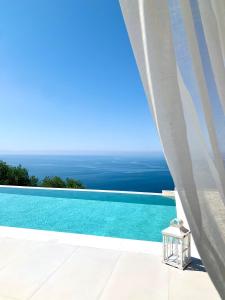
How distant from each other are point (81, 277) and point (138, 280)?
0.53 metres

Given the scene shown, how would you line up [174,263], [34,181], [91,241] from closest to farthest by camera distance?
[174,263] < [91,241] < [34,181]

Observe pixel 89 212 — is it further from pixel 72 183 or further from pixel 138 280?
pixel 72 183

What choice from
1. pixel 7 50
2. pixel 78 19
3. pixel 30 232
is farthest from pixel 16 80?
pixel 30 232

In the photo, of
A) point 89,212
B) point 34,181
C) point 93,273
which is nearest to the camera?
point 93,273

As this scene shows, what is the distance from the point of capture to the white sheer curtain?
72 cm

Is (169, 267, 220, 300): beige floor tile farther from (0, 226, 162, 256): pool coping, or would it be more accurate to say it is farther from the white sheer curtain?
the white sheer curtain

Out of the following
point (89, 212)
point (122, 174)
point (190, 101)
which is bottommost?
point (122, 174)

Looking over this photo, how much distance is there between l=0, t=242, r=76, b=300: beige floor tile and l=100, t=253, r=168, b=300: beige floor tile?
2.09 feet

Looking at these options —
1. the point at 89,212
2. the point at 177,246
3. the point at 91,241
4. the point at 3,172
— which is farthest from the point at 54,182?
the point at 177,246

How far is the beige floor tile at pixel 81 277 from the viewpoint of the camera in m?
2.04

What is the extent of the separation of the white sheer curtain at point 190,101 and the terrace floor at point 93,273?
5.14 ft

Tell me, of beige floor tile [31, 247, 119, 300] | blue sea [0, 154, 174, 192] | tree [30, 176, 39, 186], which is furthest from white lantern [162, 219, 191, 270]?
tree [30, 176, 39, 186]

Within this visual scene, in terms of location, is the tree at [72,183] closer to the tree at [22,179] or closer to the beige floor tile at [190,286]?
the tree at [22,179]

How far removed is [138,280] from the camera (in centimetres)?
221
